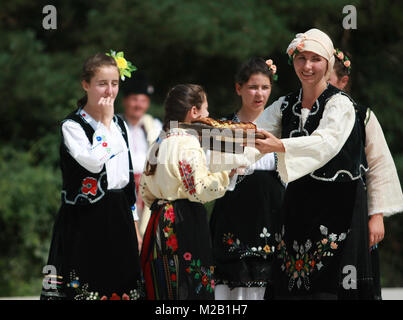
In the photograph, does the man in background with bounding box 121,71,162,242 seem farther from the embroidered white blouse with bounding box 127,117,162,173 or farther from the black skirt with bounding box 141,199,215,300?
the black skirt with bounding box 141,199,215,300

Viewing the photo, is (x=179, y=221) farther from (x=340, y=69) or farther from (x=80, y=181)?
(x=340, y=69)

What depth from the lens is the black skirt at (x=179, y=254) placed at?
3846 mm

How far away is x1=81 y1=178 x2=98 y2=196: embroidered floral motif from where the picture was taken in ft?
12.2

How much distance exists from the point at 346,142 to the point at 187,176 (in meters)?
0.93

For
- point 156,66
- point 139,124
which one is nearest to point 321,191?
point 139,124

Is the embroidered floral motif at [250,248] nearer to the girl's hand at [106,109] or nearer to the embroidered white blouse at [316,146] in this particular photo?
the girl's hand at [106,109]

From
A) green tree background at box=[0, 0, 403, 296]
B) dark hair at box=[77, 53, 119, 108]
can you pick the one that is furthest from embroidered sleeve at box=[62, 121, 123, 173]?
green tree background at box=[0, 0, 403, 296]

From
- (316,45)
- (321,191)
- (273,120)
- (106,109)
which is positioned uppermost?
(316,45)

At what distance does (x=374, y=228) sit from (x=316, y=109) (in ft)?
2.07

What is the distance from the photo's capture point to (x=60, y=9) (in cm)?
936

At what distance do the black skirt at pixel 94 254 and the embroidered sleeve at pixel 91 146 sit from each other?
0.67ft

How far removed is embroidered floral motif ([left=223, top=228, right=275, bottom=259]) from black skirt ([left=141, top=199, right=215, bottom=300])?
434 mm

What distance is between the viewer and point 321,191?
3283 mm

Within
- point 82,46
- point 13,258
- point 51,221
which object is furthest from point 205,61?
point 13,258
